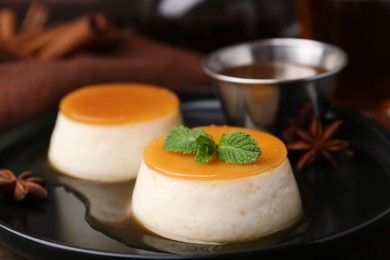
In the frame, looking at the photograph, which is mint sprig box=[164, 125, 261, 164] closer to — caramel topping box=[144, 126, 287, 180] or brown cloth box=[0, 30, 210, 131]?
caramel topping box=[144, 126, 287, 180]

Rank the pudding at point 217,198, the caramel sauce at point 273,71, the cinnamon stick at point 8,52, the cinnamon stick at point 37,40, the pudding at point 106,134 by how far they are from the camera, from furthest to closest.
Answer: the cinnamon stick at point 37,40
the cinnamon stick at point 8,52
the caramel sauce at point 273,71
the pudding at point 106,134
the pudding at point 217,198

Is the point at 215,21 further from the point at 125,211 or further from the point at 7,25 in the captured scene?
the point at 125,211

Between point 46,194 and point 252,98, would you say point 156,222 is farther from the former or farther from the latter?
point 252,98

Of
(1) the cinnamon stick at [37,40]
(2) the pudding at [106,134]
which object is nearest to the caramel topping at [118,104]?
(2) the pudding at [106,134]

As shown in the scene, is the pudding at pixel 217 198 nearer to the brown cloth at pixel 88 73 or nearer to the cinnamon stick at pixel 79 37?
the brown cloth at pixel 88 73

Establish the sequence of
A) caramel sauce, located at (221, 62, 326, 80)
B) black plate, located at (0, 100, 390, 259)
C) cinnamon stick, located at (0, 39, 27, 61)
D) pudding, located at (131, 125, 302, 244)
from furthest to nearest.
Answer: cinnamon stick, located at (0, 39, 27, 61)
caramel sauce, located at (221, 62, 326, 80)
pudding, located at (131, 125, 302, 244)
black plate, located at (0, 100, 390, 259)

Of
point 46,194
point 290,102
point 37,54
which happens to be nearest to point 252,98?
point 290,102

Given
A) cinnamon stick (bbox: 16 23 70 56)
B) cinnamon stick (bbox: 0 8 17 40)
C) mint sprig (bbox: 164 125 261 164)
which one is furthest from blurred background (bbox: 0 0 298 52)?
mint sprig (bbox: 164 125 261 164)

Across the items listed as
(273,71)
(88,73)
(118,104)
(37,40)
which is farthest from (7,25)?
(273,71)
